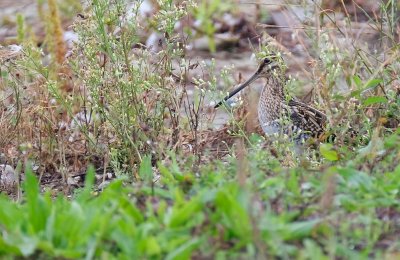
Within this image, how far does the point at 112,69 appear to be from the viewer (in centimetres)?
684

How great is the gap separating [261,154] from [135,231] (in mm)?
1194

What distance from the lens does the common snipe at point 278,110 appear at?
7035 mm

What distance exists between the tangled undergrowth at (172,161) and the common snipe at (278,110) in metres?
0.16

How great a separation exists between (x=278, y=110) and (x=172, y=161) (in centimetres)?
203

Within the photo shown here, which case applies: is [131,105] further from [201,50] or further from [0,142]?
[201,50]

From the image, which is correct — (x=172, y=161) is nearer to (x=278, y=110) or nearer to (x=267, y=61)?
(x=278, y=110)

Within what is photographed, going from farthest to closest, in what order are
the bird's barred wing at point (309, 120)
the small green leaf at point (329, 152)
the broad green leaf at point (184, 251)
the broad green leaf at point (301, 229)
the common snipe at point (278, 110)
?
the bird's barred wing at point (309, 120), the common snipe at point (278, 110), the small green leaf at point (329, 152), the broad green leaf at point (301, 229), the broad green leaf at point (184, 251)

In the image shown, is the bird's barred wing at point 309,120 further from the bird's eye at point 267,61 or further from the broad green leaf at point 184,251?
the broad green leaf at point 184,251

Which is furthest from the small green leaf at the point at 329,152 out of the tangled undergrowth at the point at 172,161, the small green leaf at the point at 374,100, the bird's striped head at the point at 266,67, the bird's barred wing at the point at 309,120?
the bird's striped head at the point at 266,67

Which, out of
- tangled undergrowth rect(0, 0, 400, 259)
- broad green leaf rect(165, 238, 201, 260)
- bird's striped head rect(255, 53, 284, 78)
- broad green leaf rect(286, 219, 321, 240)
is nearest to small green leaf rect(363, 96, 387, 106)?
tangled undergrowth rect(0, 0, 400, 259)

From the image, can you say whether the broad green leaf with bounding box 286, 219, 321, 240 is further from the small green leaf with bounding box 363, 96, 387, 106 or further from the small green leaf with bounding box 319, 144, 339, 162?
the small green leaf with bounding box 363, 96, 387, 106

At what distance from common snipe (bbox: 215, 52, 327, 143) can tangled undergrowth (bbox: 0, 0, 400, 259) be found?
0.51ft

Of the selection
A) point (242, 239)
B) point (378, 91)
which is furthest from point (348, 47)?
point (242, 239)

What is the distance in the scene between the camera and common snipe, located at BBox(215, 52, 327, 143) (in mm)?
7035
